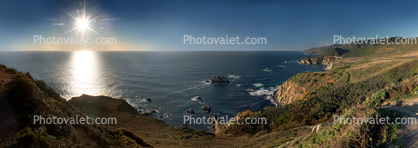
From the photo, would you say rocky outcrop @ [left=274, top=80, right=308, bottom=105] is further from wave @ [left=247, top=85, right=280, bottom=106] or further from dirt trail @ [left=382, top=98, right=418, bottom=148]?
dirt trail @ [left=382, top=98, right=418, bottom=148]

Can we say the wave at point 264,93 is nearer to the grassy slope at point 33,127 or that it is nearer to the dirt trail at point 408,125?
the dirt trail at point 408,125

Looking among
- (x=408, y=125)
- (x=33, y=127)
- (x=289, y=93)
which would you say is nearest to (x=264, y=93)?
(x=289, y=93)

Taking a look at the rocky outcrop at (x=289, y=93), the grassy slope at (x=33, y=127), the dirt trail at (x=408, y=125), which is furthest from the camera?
the rocky outcrop at (x=289, y=93)

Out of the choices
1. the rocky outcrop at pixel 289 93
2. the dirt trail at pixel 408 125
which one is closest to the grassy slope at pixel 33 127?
the dirt trail at pixel 408 125

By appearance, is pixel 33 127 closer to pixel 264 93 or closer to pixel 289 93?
pixel 289 93

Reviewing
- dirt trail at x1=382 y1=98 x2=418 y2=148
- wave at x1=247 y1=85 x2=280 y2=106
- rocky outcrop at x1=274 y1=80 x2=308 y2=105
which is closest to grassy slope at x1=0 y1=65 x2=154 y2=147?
dirt trail at x1=382 y1=98 x2=418 y2=148
